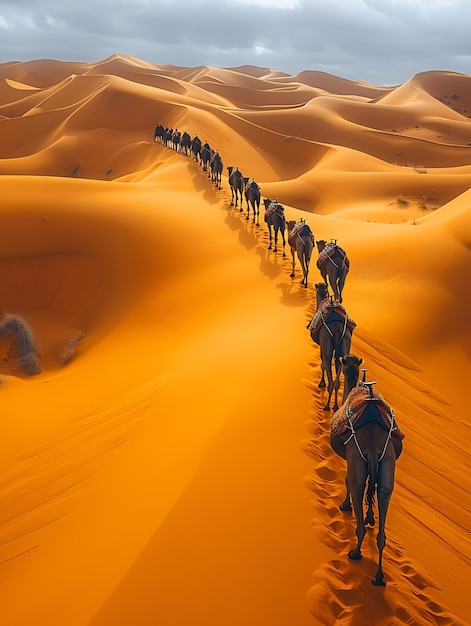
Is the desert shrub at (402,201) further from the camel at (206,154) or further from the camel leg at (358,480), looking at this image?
the camel leg at (358,480)

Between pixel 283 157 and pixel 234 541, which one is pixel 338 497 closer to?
pixel 234 541

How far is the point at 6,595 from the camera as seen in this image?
5.16m

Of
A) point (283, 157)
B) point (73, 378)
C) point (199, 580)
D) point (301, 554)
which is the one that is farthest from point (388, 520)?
point (283, 157)

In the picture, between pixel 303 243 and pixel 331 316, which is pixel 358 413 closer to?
pixel 331 316

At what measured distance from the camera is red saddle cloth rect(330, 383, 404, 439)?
4777 millimetres

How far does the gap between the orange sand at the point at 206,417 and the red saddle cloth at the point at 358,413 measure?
3.61 ft

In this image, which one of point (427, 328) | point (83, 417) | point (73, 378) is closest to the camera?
point (83, 417)

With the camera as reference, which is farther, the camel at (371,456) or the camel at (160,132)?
the camel at (160,132)

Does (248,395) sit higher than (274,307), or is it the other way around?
(274,307)

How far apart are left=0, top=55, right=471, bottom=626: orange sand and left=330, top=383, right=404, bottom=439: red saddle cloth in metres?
1.10

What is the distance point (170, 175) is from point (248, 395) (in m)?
24.3

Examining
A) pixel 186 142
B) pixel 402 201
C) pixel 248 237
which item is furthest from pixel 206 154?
pixel 402 201

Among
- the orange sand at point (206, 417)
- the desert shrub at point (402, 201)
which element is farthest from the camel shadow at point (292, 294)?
the desert shrub at point (402, 201)

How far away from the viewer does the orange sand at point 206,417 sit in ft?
15.4
